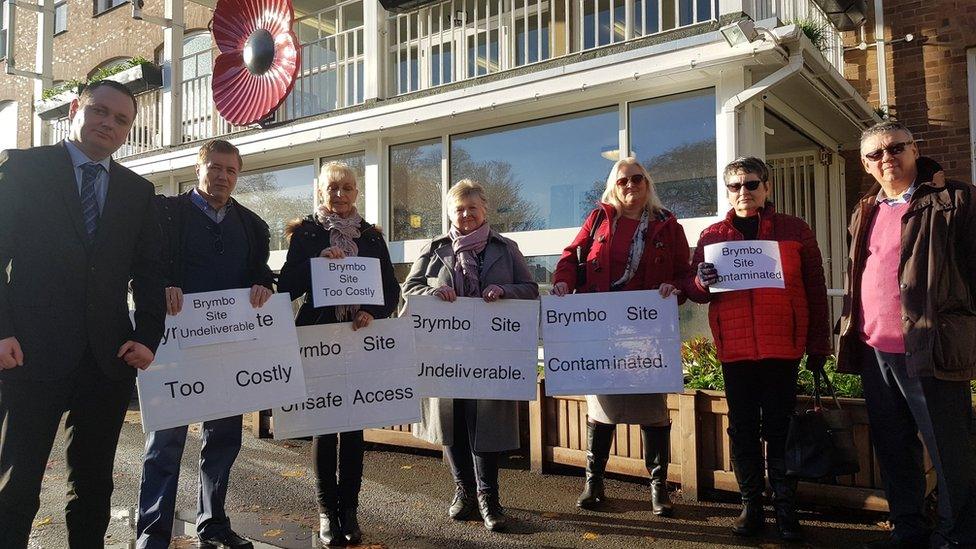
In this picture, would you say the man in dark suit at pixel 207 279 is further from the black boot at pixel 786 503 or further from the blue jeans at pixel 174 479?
the black boot at pixel 786 503

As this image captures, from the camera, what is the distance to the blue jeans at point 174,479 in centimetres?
312

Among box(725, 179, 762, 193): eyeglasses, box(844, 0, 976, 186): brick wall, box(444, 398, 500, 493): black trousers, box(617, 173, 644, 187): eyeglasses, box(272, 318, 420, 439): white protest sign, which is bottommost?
box(444, 398, 500, 493): black trousers

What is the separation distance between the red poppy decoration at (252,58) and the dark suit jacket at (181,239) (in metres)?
5.03

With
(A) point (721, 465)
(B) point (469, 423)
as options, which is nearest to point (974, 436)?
(A) point (721, 465)

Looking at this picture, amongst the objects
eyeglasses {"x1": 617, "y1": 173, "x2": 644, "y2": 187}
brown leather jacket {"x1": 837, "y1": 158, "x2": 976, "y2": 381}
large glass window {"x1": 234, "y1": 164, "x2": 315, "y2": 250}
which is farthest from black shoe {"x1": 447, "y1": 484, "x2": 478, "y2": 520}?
large glass window {"x1": 234, "y1": 164, "x2": 315, "y2": 250}

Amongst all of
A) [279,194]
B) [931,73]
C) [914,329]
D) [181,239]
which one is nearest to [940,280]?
Answer: [914,329]

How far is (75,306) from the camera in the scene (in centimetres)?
251

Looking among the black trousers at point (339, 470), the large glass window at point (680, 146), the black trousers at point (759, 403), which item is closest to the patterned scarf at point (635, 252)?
the black trousers at point (759, 403)

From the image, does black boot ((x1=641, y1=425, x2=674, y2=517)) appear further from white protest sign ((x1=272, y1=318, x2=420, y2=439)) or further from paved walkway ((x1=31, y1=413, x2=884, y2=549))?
white protest sign ((x1=272, y1=318, x2=420, y2=439))

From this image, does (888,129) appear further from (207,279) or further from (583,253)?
(207,279)

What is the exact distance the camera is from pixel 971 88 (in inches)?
295

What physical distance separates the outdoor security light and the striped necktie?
13.8 ft

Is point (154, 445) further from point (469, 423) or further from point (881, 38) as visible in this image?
point (881, 38)

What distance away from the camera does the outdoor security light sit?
4.92m
